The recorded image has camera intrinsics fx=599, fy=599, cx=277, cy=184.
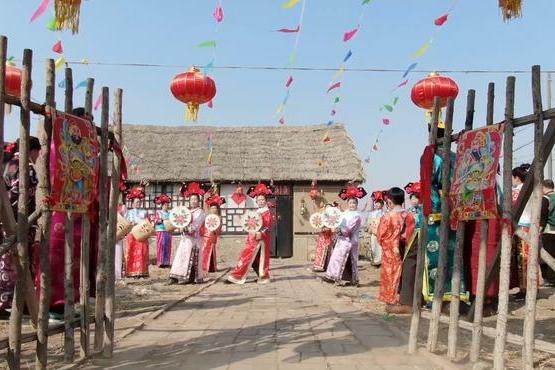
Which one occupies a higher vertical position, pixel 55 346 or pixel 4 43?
pixel 4 43

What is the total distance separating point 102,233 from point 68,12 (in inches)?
69.8

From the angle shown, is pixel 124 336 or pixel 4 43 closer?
pixel 4 43

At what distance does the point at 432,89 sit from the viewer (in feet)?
35.1

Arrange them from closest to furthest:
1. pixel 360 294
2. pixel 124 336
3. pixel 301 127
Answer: pixel 124 336, pixel 360 294, pixel 301 127

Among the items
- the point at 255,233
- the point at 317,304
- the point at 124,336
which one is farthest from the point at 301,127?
the point at 124,336

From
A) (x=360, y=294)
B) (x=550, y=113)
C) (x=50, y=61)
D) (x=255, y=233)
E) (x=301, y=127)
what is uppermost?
(x=301, y=127)

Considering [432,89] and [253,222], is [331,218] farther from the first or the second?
[432,89]

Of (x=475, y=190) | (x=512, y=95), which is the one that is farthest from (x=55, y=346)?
(x=512, y=95)

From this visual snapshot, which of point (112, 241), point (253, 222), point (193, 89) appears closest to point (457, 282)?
point (112, 241)

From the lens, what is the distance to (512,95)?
4.11 meters

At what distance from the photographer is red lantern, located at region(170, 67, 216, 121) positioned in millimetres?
9445

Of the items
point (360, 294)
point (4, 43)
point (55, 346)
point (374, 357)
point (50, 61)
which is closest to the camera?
point (4, 43)

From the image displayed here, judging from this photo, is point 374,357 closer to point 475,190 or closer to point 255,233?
point 475,190

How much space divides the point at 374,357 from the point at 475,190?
5.06 feet
